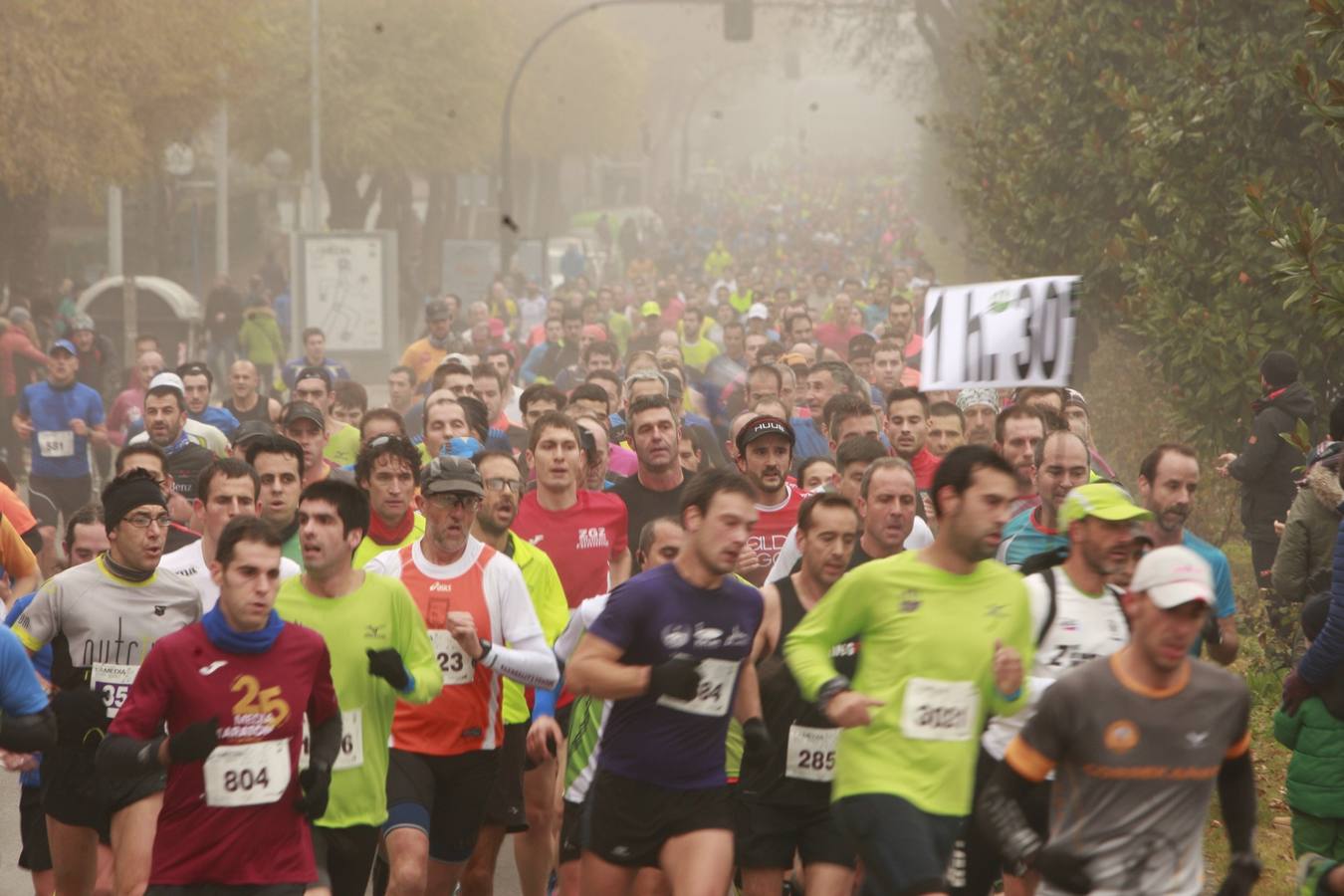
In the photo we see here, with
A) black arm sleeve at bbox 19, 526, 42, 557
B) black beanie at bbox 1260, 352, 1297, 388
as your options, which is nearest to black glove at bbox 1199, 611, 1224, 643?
black arm sleeve at bbox 19, 526, 42, 557

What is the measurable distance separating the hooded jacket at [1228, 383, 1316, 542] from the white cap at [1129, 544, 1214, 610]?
23.0 ft

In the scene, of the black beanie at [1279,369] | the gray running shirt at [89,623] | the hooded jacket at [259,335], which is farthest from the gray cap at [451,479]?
the hooded jacket at [259,335]

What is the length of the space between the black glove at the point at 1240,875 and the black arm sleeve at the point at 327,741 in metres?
2.63

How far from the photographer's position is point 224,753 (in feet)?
21.1

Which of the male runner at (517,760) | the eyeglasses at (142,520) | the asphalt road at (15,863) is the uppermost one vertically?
the eyeglasses at (142,520)

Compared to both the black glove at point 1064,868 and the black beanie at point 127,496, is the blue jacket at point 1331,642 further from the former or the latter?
the black beanie at point 127,496

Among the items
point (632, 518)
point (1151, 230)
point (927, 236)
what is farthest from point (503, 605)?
point (927, 236)

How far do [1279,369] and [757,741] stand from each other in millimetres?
6491

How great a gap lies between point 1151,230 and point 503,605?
38.0 feet

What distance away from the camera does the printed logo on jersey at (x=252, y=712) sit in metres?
6.44

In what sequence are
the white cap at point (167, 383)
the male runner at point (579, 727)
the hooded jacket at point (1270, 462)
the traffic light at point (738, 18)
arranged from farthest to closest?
the traffic light at point (738, 18) < the hooded jacket at point (1270, 462) < the white cap at point (167, 383) < the male runner at point (579, 727)

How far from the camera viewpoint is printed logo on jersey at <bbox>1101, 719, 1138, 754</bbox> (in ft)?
18.3

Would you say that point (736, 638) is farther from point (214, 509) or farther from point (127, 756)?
point (214, 509)

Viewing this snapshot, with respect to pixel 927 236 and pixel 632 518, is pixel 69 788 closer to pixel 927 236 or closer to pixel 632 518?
pixel 632 518
